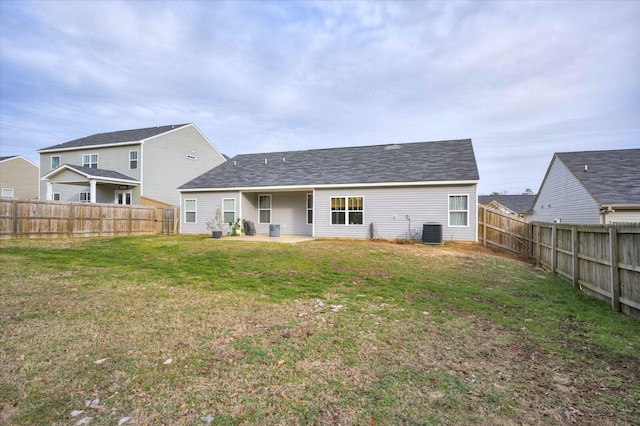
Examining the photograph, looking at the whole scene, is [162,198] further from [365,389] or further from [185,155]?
[365,389]

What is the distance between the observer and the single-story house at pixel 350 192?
1509cm

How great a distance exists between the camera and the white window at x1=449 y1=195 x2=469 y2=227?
1481 centimetres

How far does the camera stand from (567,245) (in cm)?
834

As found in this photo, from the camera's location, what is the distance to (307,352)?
370 cm

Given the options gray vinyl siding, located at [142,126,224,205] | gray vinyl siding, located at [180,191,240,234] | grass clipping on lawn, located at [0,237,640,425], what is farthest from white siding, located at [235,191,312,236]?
grass clipping on lawn, located at [0,237,640,425]

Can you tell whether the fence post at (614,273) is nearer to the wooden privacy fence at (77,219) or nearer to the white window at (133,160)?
the wooden privacy fence at (77,219)

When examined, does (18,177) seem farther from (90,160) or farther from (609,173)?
(609,173)

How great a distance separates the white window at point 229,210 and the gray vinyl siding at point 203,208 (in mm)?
239

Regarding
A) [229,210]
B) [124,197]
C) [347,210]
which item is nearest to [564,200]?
[347,210]

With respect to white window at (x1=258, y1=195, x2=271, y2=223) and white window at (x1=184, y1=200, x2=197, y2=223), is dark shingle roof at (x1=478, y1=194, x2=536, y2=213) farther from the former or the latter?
white window at (x1=184, y1=200, x2=197, y2=223)

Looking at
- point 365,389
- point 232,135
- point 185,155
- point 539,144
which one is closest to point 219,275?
point 365,389

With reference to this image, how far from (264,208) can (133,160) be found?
1209cm

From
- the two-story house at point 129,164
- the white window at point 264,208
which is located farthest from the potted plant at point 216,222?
the two-story house at point 129,164

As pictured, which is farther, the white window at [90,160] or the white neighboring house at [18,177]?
the white neighboring house at [18,177]
